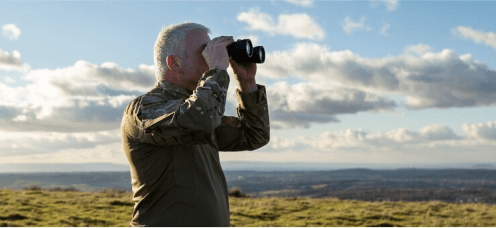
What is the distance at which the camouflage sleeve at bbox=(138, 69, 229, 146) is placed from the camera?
2617 millimetres

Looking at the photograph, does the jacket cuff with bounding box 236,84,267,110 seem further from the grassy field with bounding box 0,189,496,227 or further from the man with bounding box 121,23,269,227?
the grassy field with bounding box 0,189,496,227

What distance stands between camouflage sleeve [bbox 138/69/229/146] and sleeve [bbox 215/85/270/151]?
0.75 meters

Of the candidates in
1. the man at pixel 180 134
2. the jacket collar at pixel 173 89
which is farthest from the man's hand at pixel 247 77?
the jacket collar at pixel 173 89

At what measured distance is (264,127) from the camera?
11.8 feet

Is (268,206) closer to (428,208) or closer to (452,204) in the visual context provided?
(428,208)

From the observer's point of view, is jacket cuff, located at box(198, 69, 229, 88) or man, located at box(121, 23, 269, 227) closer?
man, located at box(121, 23, 269, 227)

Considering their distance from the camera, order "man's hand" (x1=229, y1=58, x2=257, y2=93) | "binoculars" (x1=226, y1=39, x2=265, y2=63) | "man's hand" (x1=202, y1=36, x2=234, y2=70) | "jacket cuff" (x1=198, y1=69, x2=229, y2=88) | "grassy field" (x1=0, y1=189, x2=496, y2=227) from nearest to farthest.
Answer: "jacket cuff" (x1=198, y1=69, x2=229, y2=88), "man's hand" (x1=202, y1=36, x2=234, y2=70), "binoculars" (x1=226, y1=39, x2=265, y2=63), "man's hand" (x1=229, y1=58, x2=257, y2=93), "grassy field" (x1=0, y1=189, x2=496, y2=227)

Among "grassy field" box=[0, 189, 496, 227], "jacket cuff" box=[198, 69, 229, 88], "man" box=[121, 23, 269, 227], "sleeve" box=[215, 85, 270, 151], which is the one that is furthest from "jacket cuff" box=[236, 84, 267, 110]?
"grassy field" box=[0, 189, 496, 227]

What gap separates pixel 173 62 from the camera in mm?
3061

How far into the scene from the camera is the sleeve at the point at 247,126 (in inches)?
140

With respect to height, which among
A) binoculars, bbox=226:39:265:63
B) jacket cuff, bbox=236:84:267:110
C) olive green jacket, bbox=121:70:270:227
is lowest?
olive green jacket, bbox=121:70:270:227

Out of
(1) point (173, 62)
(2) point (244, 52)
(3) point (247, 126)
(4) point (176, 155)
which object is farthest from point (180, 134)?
(3) point (247, 126)

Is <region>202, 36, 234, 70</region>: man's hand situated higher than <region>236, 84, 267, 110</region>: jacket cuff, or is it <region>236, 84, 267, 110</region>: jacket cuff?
<region>202, 36, 234, 70</region>: man's hand

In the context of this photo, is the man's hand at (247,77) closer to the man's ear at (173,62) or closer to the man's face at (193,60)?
the man's face at (193,60)
